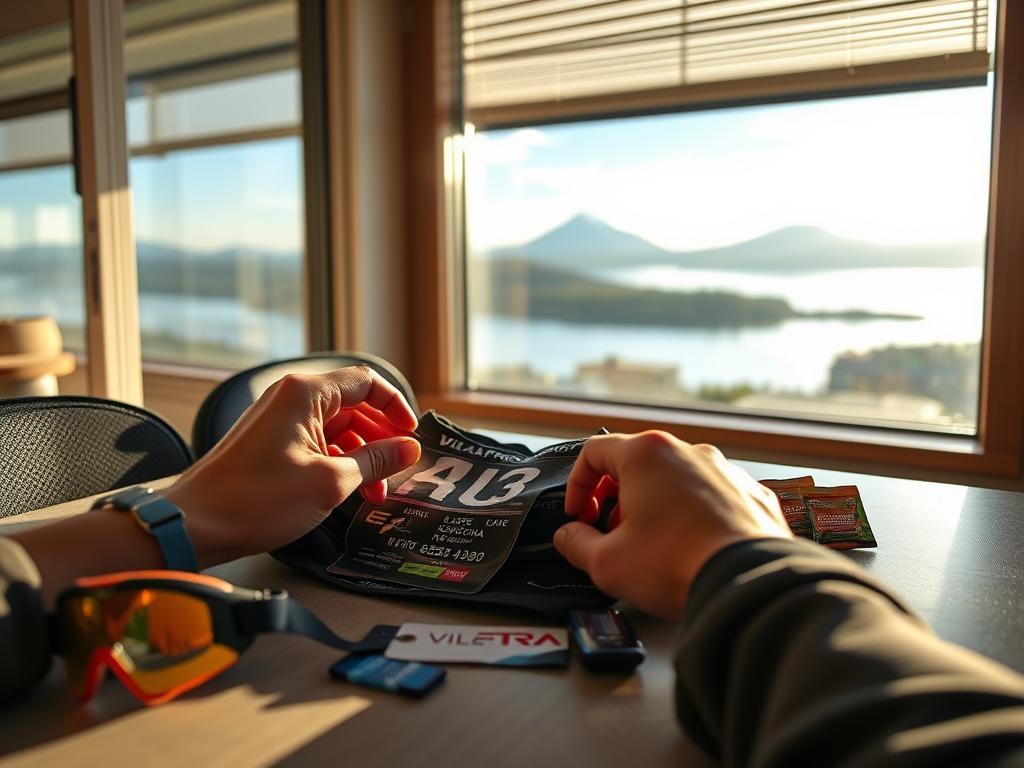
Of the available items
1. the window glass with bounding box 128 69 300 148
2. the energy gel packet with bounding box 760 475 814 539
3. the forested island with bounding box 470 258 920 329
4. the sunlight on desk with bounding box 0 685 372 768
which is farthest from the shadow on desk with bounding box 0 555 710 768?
the window glass with bounding box 128 69 300 148

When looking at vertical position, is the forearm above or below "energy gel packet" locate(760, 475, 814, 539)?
above

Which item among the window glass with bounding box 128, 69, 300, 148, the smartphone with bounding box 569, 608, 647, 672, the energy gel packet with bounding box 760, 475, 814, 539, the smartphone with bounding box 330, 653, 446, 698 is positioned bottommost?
the smartphone with bounding box 330, 653, 446, 698

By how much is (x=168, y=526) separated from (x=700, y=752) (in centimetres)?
36

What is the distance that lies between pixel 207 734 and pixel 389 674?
0.10m

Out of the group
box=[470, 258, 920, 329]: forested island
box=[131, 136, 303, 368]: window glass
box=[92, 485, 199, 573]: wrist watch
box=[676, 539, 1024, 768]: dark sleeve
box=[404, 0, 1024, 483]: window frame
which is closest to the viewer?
box=[676, 539, 1024, 768]: dark sleeve

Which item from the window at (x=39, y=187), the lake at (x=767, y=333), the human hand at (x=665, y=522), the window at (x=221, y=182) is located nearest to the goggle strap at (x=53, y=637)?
the human hand at (x=665, y=522)

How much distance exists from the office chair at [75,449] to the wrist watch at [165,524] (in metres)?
0.45

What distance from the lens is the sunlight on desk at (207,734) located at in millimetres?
391

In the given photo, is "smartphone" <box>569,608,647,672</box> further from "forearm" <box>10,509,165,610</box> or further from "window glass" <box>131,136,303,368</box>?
"window glass" <box>131,136,303,368</box>

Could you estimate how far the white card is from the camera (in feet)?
1.63

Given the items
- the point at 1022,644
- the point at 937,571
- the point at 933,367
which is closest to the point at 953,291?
the point at 933,367

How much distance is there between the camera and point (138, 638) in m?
0.44

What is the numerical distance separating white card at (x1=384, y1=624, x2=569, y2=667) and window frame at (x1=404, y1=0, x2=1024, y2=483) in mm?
1694

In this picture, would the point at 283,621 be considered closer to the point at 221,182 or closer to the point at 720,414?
the point at 720,414
